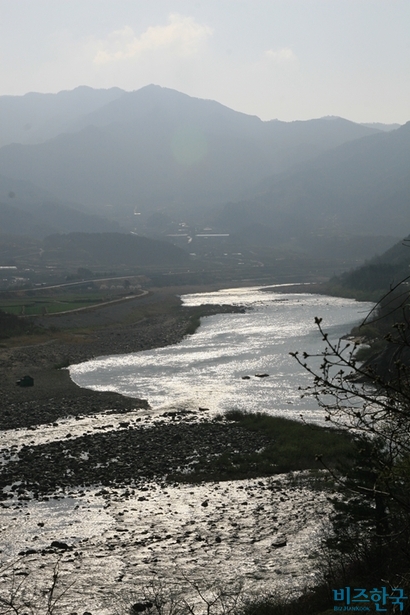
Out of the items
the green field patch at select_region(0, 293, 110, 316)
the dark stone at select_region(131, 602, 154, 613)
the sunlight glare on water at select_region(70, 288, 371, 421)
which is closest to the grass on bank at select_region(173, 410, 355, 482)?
the sunlight glare on water at select_region(70, 288, 371, 421)

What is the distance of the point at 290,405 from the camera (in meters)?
33.2

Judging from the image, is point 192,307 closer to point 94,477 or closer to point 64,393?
point 64,393

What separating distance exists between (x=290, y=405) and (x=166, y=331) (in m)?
39.5

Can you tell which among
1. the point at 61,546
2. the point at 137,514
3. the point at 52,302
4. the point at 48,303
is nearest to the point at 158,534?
the point at 137,514

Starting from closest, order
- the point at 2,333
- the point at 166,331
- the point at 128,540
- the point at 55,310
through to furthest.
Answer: the point at 128,540 → the point at 2,333 → the point at 166,331 → the point at 55,310

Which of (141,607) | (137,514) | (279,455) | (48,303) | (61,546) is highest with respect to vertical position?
(48,303)

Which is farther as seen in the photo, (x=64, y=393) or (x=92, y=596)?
(x=64, y=393)

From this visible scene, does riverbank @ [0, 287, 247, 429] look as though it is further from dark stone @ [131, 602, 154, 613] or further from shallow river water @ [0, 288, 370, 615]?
dark stone @ [131, 602, 154, 613]

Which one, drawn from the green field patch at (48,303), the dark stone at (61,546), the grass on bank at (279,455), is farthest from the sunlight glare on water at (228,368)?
the green field patch at (48,303)

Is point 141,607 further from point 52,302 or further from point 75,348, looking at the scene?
point 52,302

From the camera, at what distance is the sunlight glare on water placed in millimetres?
35188

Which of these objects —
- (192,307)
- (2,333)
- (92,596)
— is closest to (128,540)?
(92,596)

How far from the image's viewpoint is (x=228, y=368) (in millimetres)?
45438

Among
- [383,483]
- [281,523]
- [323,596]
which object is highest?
[383,483]
